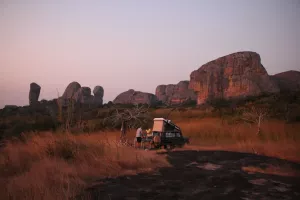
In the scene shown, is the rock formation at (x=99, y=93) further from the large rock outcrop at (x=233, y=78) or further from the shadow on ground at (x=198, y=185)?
the shadow on ground at (x=198, y=185)

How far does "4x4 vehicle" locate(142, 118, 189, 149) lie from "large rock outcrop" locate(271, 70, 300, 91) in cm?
5054

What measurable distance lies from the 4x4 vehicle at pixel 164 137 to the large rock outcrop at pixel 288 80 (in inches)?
1990

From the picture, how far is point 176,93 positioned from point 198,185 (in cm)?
9550

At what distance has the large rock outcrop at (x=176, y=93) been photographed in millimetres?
91438

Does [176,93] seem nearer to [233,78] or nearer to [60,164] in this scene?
[233,78]

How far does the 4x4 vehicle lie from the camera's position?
47.5ft

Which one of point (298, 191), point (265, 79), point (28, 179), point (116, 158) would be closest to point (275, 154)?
point (298, 191)

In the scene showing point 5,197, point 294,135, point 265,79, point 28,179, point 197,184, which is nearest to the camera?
point 5,197

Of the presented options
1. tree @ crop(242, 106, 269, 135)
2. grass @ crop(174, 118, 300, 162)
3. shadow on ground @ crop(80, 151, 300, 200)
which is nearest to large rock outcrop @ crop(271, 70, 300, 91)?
tree @ crop(242, 106, 269, 135)

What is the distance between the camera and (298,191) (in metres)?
5.65

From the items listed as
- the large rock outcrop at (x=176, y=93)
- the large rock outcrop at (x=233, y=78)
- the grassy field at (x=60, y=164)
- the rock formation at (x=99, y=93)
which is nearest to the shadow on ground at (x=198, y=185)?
the grassy field at (x=60, y=164)

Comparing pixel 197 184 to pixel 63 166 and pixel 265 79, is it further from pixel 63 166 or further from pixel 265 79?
pixel 265 79

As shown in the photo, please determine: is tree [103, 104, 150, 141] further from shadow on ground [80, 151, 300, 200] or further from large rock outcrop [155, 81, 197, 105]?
large rock outcrop [155, 81, 197, 105]

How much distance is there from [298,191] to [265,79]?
5719 cm
